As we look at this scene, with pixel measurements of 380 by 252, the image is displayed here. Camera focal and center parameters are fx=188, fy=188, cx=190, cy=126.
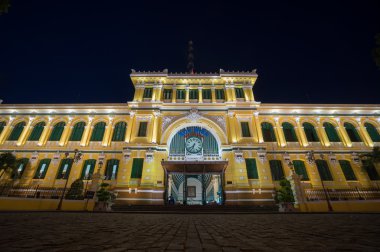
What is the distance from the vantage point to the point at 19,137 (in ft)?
75.4

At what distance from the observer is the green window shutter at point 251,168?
1947 centimetres

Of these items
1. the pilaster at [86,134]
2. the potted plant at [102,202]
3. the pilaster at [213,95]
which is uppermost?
the pilaster at [213,95]

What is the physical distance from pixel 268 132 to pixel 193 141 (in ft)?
30.9

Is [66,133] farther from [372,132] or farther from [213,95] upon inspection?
[372,132]

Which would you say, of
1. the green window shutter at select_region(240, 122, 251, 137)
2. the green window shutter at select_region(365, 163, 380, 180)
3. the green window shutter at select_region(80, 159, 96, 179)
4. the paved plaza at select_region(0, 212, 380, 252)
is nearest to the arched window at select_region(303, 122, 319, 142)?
the green window shutter at select_region(365, 163, 380, 180)

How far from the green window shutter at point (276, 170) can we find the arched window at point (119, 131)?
1766cm

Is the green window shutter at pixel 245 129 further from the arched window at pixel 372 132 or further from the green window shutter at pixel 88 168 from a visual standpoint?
the green window shutter at pixel 88 168

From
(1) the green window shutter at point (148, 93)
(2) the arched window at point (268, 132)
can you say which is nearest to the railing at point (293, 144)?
(2) the arched window at point (268, 132)

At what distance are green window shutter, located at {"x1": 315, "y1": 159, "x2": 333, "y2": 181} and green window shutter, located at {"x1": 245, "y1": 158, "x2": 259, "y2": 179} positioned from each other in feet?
24.0

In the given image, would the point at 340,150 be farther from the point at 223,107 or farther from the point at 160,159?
the point at 160,159

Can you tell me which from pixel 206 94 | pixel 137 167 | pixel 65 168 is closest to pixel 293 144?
pixel 206 94

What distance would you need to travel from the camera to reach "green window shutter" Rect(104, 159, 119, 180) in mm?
20327

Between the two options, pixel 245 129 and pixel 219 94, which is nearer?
pixel 245 129

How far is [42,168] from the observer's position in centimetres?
2092
